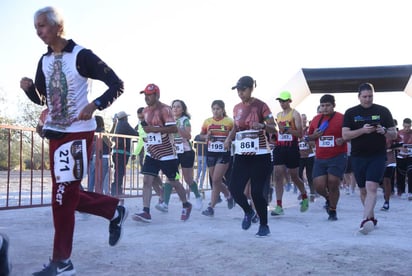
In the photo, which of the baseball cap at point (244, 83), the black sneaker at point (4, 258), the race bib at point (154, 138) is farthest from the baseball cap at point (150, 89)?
the black sneaker at point (4, 258)

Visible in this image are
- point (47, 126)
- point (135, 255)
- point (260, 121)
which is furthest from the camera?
point (260, 121)

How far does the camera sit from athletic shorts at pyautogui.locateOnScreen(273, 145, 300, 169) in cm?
738

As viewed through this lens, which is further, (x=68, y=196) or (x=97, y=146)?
(x=97, y=146)

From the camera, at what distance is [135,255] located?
3.85m

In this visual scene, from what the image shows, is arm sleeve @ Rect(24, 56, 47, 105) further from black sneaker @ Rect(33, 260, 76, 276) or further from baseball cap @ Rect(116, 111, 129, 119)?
baseball cap @ Rect(116, 111, 129, 119)

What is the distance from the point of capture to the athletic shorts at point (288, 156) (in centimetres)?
738

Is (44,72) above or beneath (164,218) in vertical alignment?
above

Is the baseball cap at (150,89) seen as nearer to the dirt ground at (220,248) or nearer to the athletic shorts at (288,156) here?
the dirt ground at (220,248)

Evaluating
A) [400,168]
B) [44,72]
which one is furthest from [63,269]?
[400,168]

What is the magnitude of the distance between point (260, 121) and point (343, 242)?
61.3 inches

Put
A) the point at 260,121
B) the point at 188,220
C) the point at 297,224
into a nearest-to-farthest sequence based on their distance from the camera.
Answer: the point at 260,121
the point at 297,224
the point at 188,220

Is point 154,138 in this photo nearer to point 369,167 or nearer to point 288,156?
point 288,156

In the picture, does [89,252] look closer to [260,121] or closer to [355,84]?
[260,121]

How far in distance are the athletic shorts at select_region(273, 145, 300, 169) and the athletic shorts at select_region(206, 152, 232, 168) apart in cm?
81
